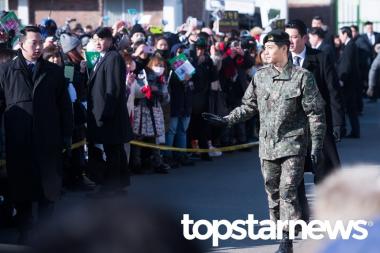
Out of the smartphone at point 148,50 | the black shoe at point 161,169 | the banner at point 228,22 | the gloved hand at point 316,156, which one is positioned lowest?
the black shoe at point 161,169

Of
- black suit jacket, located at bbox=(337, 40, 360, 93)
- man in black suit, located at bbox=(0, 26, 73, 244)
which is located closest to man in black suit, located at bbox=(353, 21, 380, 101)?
black suit jacket, located at bbox=(337, 40, 360, 93)

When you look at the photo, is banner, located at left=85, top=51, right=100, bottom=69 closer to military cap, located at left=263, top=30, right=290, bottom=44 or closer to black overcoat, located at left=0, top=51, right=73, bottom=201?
black overcoat, located at left=0, top=51, right=73, bottom=201

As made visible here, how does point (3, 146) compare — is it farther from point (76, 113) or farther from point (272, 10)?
point (272, 10)

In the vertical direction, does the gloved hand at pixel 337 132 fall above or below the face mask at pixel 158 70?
below

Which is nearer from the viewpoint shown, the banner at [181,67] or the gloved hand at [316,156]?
the gloved hand at [316,156]

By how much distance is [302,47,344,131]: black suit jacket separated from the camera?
8359mm

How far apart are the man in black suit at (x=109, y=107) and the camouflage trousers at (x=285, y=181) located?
9.51 feet

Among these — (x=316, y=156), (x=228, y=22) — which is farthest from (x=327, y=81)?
(x=228, y=22)

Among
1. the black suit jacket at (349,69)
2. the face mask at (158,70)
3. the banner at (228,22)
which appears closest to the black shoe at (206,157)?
the face mask at (158,70)

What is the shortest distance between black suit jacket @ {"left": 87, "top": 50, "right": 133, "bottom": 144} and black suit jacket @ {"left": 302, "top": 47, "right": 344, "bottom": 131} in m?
2.43

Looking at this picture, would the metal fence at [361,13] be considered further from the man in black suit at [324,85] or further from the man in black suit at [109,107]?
the man in black suit at [324,85]

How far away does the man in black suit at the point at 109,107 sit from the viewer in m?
9.91

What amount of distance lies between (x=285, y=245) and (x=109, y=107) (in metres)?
3.23

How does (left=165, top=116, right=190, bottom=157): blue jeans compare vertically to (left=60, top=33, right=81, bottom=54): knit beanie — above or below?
below
